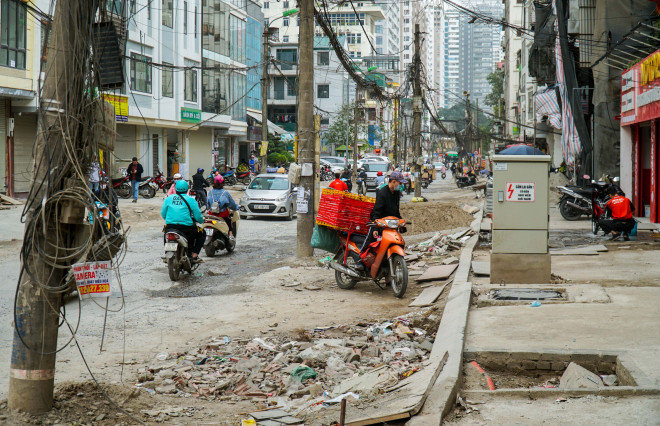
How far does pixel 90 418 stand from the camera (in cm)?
506

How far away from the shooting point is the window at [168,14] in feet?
120

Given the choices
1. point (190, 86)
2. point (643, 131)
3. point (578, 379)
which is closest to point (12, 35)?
point (190, 86)

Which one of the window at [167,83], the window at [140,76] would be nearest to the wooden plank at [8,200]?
the window at [140,76]

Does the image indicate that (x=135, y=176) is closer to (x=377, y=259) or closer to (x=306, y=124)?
(x=306, y=124)

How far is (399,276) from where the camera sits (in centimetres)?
1030

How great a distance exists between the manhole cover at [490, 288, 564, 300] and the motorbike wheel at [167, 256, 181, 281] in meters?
5.35

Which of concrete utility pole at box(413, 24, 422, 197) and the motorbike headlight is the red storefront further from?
concrete utility pole at box(413, 24, 422, 197)

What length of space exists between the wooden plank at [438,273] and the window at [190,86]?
30.2 metres

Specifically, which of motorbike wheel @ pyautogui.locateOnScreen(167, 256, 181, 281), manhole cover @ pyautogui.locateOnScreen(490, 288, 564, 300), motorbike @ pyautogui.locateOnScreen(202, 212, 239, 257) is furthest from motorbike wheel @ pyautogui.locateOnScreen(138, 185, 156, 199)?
manhole cover @ pyautogui.locateOnScreen(490, 288, 564, 300)

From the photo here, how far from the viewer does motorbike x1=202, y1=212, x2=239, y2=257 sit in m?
15.0

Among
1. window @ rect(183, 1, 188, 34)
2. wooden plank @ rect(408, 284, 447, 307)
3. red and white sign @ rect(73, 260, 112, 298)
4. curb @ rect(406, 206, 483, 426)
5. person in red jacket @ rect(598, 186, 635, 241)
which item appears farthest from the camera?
window @ rect(183, 1, 188, 34)

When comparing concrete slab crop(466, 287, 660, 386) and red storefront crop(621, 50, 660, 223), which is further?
red storefront crop(621, 50, 660, 223)

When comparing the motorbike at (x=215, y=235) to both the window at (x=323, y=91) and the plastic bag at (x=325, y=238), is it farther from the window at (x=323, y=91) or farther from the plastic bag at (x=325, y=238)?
the window at (x=323, y=91)

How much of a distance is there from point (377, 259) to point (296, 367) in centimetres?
438
